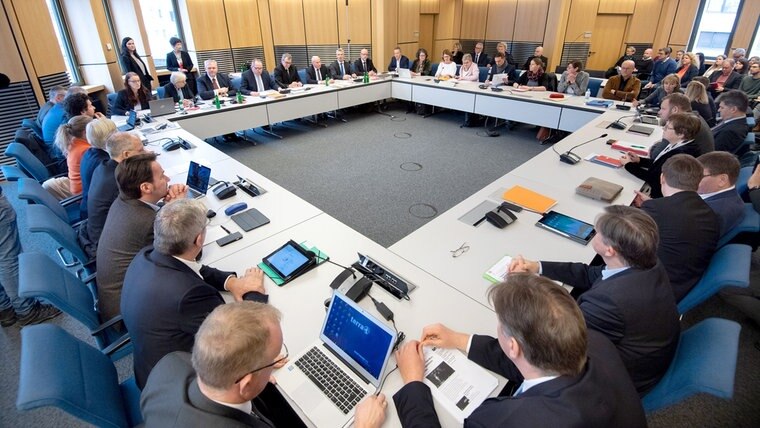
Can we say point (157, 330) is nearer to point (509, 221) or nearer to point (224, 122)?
point (509, 221)

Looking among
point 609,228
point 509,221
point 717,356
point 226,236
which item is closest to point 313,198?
point 226,236

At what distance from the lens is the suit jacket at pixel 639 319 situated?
1.40 meters

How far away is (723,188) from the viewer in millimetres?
2395

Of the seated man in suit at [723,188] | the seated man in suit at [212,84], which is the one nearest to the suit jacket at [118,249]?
the seated man in suit at [723,188]

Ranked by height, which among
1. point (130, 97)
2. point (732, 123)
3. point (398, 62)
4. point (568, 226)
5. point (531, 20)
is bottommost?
point (568, 226)

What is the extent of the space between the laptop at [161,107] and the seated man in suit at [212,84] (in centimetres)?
89

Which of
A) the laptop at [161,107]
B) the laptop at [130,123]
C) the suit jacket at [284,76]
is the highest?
the suit jacket at [284,76]

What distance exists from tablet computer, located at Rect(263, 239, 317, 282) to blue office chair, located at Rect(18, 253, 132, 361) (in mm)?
751

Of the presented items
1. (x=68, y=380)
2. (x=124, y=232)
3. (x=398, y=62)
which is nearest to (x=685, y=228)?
(x=68, y=380)

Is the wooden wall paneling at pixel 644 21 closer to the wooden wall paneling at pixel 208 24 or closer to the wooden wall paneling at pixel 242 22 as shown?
the wooden wall paneling at pixel 242 22

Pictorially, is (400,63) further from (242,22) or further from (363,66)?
(242,22)

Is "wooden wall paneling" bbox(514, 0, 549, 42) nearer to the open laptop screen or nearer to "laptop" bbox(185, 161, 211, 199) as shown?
"laptop" bbox(185, 161, 211, 199)

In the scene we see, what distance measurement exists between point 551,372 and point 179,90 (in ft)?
20.5

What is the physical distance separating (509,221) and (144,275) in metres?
2.06
